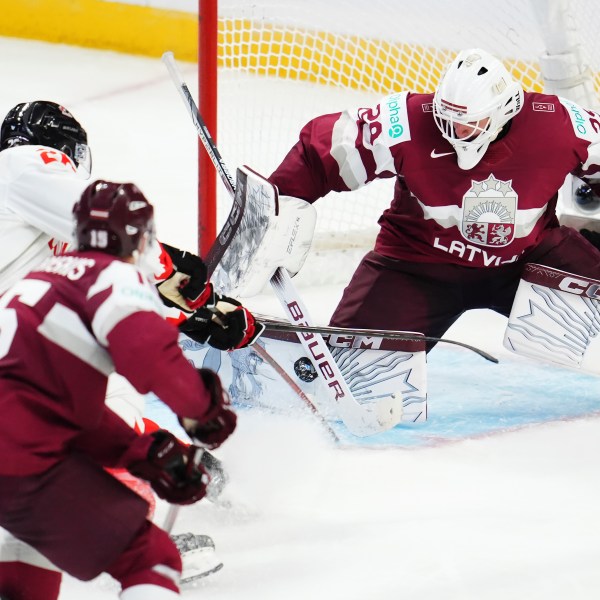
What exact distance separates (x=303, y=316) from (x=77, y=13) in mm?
3908

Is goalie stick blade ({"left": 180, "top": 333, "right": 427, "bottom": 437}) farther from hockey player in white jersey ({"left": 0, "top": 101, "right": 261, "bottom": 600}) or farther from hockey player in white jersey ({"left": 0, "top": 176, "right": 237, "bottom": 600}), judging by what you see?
hockey player in white jersey ({"left": 0, "top": 176, "right": 237, "bottom": 600})

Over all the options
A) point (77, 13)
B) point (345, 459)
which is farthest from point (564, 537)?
point (77, 13)

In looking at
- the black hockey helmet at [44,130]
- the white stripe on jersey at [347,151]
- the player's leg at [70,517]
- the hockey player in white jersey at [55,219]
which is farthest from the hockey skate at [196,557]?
the white stripe on jersey at [347,151]

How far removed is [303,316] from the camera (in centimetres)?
313

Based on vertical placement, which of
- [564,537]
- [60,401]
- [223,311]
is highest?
[60,401]

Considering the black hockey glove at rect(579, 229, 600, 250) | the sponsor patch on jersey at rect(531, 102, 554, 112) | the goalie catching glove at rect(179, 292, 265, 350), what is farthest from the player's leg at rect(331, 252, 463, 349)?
the goalie catching glove at rect(179, 292, 265, 350)

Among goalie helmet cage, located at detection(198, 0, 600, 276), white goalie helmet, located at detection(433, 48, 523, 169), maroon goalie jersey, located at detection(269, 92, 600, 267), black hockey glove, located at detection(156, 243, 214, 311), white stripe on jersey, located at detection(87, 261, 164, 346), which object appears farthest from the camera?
goalie helmet cage, located at detection(198, 0, 600, 276)

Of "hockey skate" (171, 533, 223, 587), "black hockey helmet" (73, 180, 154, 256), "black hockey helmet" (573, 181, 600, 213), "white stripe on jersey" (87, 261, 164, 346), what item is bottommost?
"hockey skate" (171, 533, 223, 587)

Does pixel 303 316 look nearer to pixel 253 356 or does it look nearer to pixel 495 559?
pixel 253 356

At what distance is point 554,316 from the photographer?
333 centimetres

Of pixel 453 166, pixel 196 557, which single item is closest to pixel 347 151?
pixel 453 166

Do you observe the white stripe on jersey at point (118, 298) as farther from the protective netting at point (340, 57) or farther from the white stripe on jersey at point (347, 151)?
the protective netting at point (340, 57)

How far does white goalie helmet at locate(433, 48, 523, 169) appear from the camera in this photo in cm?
301

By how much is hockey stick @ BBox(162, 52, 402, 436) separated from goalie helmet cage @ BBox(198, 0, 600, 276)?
24.1 inches
